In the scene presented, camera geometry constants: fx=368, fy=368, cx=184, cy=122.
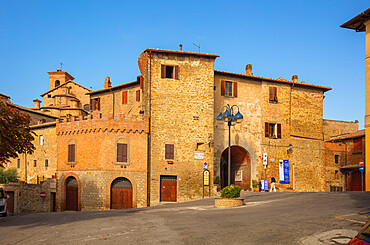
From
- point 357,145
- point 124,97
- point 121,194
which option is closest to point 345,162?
point 357,145

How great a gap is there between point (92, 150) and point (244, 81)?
14958mm

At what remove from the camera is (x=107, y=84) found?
1656 inches

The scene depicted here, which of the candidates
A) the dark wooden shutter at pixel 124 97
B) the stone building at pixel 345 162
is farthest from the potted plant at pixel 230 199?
the stone building at pixel 345 162

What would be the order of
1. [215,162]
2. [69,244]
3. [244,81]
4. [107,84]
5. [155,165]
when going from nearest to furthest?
[69,244]
[155,165]
[215,162]
[244,81]
[107,84]

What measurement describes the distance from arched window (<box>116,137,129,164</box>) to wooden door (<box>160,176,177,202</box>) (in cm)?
344

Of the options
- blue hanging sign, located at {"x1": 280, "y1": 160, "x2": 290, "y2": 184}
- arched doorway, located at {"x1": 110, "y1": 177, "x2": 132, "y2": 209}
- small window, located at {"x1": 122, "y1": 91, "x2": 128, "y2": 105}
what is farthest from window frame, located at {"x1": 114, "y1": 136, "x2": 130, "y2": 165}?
blue hanging sign, located at {"x1": 280, "y1": 160, "x2": 290, "y2": 184}

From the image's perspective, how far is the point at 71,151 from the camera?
3181 cm

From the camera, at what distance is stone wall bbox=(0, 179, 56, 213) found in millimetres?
33031

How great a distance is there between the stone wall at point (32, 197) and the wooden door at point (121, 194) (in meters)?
6.60

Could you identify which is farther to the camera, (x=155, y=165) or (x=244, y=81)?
(x=244, y=81)

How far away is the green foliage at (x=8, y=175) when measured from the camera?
41.1 meters

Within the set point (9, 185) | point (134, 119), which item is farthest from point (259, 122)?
point (9, 185)

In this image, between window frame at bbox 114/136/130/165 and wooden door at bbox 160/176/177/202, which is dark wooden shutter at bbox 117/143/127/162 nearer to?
window frame at bbox 114/136/130/165

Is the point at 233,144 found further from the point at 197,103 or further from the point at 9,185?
the point at 9,185
